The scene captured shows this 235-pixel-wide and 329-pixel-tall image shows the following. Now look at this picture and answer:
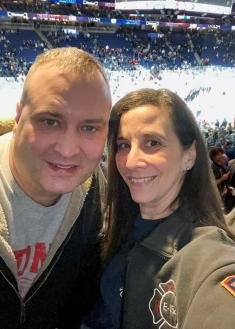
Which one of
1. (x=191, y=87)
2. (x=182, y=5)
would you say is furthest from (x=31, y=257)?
(x=182, y=5)

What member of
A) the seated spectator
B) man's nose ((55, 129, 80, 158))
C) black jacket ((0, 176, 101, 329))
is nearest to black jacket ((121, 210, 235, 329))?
black jacket ((0, 176, 101, 329))

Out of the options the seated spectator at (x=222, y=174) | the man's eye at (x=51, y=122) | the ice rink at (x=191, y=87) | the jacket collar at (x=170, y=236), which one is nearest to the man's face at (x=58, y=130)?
the man's eye at (x=51, y=122)

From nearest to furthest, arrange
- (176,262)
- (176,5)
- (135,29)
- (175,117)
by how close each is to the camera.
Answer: (176,262) → (175,117) → (176,5) → (135,29)

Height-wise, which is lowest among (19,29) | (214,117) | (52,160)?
(214,117)

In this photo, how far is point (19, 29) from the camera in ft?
61.7

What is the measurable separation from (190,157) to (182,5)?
23061mm

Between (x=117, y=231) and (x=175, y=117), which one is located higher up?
(x=175, y=117)

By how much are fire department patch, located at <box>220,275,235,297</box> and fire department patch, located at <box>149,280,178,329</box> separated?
15 cm

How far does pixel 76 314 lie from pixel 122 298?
317 mm

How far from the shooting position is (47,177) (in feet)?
3.61

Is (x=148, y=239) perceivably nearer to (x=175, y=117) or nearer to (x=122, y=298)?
(x=122, y=298)

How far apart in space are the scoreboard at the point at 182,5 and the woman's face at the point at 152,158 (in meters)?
21.7

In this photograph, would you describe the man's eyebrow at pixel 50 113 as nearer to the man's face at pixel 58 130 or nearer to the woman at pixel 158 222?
the man's face at pixel 58 130

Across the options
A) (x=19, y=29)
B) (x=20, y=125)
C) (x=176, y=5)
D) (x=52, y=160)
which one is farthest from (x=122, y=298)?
(x=176, y=5)
